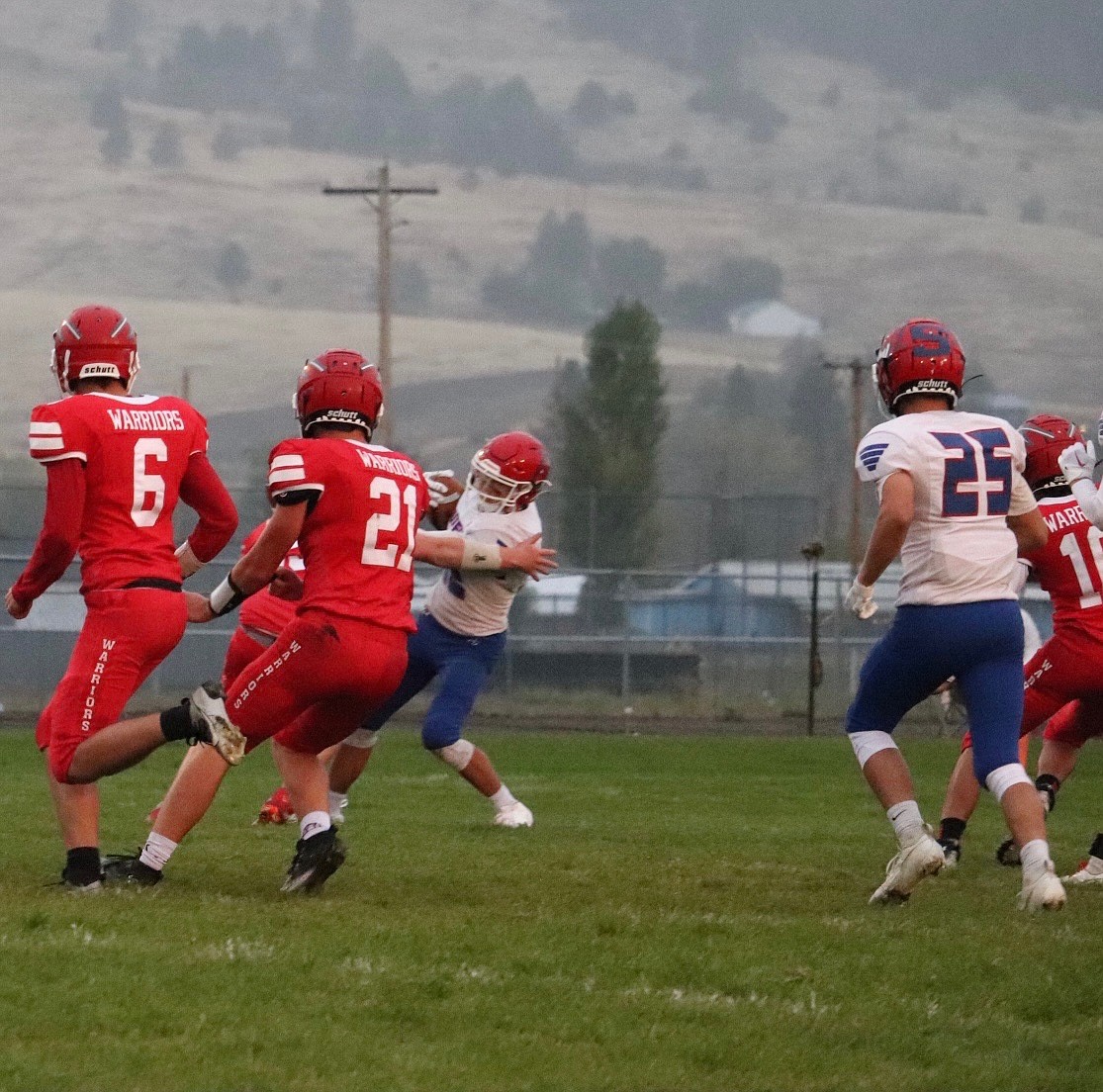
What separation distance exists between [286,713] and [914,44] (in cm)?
14834

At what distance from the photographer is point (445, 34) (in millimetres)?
153375

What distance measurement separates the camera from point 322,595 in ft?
22.2

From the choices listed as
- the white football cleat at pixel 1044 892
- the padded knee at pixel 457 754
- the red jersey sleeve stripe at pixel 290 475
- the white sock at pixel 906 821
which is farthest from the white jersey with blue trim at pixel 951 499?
the padded knee at pixel 457 754

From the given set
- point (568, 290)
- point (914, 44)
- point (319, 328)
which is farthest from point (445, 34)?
point (319, 328)

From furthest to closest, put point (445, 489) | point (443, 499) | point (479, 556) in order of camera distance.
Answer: point (443, 499)
point (445, 489)
point (479, 556)

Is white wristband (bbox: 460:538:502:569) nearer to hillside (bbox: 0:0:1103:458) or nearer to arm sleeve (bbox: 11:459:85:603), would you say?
arm sleeve (bbox: 11:459:85:603)

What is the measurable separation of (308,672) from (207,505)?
0.89 metres

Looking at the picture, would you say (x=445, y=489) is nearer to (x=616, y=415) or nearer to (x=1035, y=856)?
(x=1035, y=856)

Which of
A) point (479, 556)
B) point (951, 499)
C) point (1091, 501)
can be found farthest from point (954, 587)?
point (479, 556)

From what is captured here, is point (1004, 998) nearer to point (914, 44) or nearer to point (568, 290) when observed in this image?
point (568, 290)

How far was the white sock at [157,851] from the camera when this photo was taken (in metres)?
6.92

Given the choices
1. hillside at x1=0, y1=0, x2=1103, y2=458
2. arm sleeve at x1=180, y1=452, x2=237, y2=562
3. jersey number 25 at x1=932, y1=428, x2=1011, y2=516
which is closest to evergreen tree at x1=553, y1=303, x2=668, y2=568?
hillside at x1=0, y1=0, x2=1103, y2=458

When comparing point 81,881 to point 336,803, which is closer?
point 81,881

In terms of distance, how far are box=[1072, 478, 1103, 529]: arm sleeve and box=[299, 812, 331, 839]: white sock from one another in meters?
3.25
